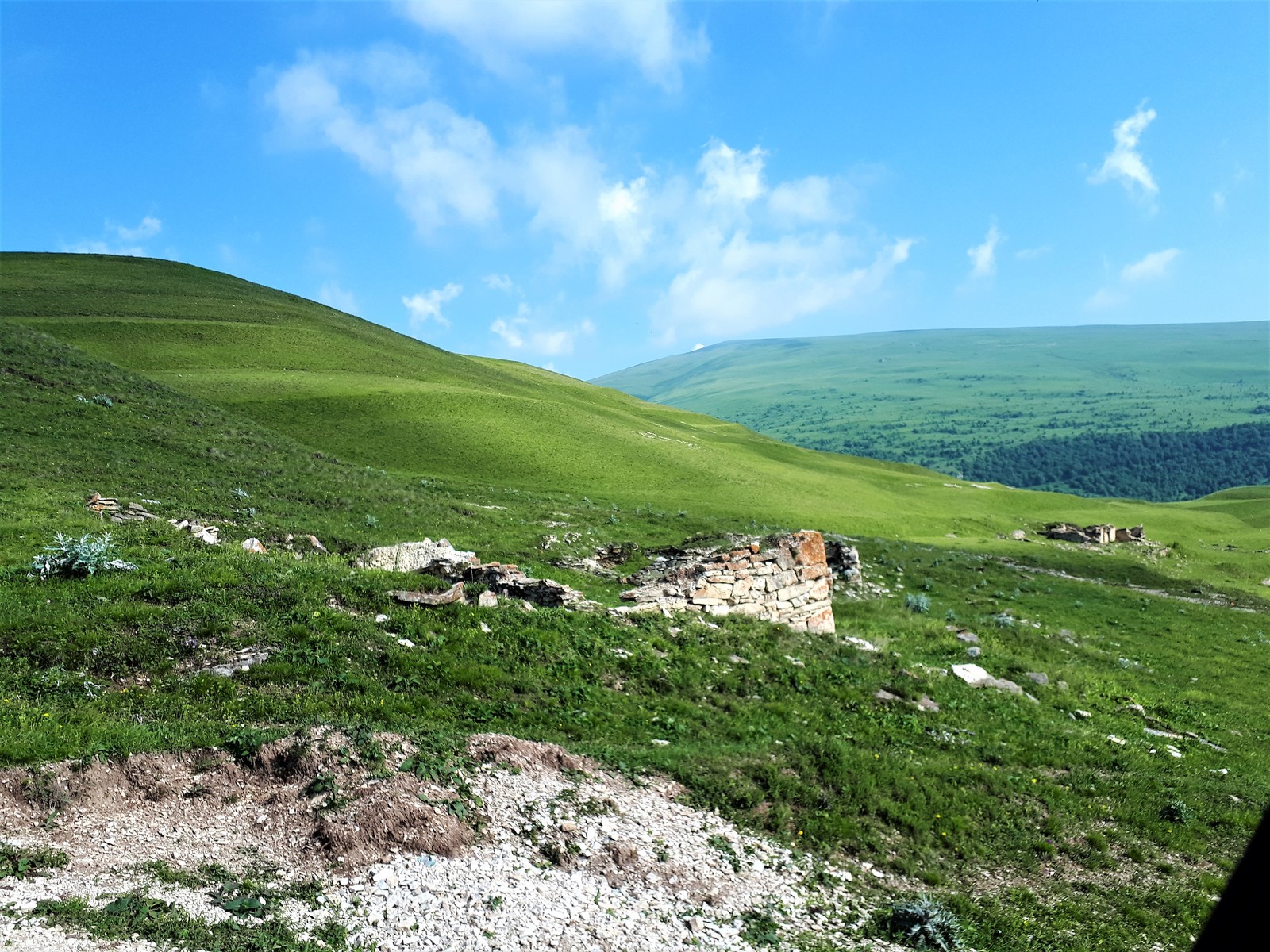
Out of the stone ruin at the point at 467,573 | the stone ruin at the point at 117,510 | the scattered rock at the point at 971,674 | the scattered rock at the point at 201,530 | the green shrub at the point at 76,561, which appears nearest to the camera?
the green shrub at the point at 76,561

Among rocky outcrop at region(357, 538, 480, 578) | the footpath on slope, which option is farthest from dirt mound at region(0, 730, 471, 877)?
rocky outcrop at region(357, 538, 480, 578)

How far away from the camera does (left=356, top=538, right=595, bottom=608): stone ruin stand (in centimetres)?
1842

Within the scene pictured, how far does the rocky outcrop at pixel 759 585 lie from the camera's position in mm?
19984

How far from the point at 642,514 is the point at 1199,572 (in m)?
36.9

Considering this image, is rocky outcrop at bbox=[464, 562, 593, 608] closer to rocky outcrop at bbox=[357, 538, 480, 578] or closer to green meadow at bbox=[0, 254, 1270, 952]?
rocky outcrop at bbox=[357, 538, 480, 578]

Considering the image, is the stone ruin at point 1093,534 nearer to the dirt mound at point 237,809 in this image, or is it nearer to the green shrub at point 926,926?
the green shrub at point 926,926

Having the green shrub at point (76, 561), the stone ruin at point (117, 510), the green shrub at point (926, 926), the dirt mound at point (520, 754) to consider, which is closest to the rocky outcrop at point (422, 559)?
the green shrub at point (76, 561)

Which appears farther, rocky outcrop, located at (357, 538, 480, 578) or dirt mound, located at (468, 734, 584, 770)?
rocky outcrop, located at (357, 538, 480, 578)

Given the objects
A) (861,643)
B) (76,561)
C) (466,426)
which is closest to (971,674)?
(861,643)

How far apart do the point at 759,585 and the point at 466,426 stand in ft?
147

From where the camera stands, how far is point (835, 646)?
19078mm

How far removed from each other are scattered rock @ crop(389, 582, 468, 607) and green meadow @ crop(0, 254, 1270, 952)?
301 millimetres

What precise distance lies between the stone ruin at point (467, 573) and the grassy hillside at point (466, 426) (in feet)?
85.3

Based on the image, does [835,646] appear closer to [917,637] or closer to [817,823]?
[917,637]
